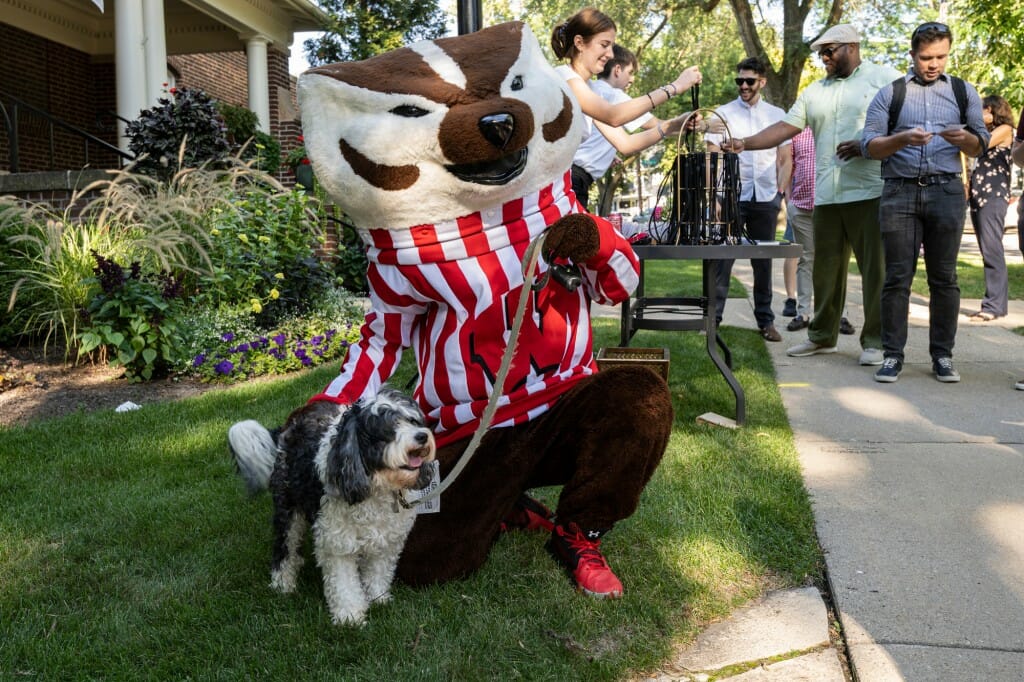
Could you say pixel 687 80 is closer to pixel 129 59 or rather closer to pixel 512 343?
pixel 512 343

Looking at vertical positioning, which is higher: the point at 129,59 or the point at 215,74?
the point at 215,74

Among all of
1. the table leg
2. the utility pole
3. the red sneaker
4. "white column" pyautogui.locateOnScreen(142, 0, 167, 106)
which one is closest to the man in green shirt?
the table leg

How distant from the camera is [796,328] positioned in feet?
25.8

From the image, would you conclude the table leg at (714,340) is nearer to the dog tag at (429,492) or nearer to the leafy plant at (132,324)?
the dog tag at (429,492)

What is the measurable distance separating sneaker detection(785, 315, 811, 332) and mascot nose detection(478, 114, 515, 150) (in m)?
5.95

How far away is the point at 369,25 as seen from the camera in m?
15.6

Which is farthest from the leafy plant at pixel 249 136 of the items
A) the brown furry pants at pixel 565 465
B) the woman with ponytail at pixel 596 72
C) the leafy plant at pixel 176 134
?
the brown furry pants at pixel 565 465

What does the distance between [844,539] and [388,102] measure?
225 cm

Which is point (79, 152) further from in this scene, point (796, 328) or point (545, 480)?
point (545, 480)

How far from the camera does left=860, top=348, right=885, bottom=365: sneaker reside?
621 cm

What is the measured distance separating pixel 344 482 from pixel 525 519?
1.10m

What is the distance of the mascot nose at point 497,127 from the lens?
2.44 metres

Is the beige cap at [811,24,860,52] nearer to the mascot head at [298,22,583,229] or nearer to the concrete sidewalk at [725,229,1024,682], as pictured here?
the concrete sidewalk at [725,229,1024,682]

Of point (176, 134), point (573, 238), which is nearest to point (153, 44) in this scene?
point (176, 134)
